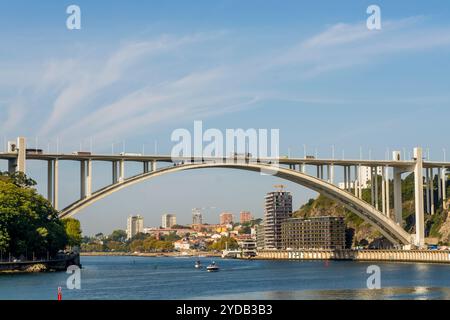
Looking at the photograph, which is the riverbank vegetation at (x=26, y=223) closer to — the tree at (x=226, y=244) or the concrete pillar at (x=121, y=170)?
the concrete pillar at (x=121, y=170)

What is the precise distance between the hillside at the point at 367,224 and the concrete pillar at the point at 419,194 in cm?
937

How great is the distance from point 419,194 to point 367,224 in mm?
34145

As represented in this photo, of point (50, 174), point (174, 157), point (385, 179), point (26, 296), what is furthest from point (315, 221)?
point (26, 296)

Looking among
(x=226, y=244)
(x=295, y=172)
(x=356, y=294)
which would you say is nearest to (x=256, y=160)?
(x=295, y=172)

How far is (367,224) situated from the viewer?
120 m

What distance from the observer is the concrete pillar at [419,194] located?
86.0m

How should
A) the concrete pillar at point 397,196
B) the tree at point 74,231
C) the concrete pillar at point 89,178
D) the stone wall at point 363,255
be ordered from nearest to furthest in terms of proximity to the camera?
the concrete pillar at point 89,178, the tree at point 74,231, the stone wall at point 363,255, the concrete pillar at point 397,196

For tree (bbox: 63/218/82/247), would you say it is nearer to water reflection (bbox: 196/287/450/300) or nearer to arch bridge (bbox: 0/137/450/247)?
arch bridge (bbox: 0/137/450/247)

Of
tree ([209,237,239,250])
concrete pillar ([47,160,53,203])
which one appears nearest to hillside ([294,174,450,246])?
tree ([209,237,239,250])

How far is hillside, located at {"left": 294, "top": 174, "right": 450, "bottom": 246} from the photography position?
97.1m

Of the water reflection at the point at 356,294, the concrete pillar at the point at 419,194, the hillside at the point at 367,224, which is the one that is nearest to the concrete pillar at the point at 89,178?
the water reflection at the point at 356,294

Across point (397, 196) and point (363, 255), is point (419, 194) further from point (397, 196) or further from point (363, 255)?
point (363, 255)
